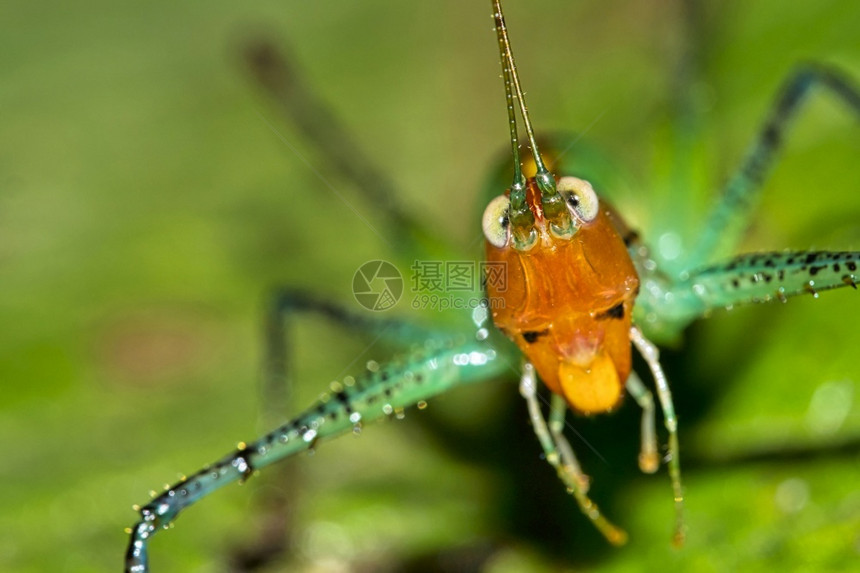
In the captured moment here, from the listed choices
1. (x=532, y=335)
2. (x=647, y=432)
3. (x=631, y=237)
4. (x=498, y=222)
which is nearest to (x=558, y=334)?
(x=532, y=335)

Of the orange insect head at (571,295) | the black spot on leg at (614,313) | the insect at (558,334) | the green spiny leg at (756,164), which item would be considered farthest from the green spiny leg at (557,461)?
the green spiny leg at (756,164)

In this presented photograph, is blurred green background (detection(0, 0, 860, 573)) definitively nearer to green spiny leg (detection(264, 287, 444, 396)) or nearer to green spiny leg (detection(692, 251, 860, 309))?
green spiny leg (detection(264, 287, 444, 396))

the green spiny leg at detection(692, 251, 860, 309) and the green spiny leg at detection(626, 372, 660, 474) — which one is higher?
the green spiny leg at detection(692, 251, 860, 309)

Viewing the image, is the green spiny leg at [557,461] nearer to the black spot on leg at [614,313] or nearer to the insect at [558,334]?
the insect at [558,334]

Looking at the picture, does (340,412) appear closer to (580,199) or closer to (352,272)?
(580,199)

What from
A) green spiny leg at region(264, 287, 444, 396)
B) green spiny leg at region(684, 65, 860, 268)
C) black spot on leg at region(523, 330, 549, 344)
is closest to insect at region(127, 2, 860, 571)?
black spot on leg at region(523, 330, 549, 344)

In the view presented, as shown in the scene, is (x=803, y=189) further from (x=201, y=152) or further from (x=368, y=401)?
(x=201, y=152)
